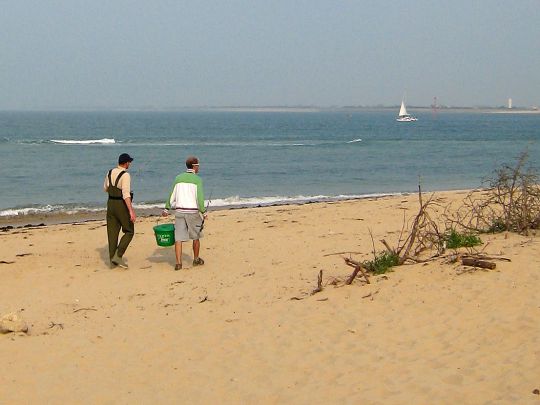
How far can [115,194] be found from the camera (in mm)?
8648

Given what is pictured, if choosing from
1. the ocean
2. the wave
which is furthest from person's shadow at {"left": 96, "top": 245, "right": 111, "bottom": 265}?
the wave

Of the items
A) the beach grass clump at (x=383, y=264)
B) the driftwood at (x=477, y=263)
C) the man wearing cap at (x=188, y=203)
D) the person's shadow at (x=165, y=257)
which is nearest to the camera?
the driftwood at (x=477, y=263)

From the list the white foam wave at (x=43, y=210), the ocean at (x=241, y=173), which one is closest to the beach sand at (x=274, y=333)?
the ocean at (x=241, y=173)

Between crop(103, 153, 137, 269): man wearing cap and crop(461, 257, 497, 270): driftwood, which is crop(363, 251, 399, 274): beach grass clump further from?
crop(103, 153, 137, 269): man wearing cap

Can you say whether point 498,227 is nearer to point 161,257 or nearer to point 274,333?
point 274,333

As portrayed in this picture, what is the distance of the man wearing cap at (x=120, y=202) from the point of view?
8.55 meters

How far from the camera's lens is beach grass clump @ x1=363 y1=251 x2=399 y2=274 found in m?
7.28

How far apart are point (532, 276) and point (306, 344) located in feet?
8.19

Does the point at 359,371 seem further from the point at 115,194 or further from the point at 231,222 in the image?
the point at 231,222

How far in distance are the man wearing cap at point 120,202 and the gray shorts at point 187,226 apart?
2.00ft

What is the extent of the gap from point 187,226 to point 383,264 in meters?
2.69

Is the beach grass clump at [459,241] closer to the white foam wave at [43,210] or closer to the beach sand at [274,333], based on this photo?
the beach sand at [274,333]

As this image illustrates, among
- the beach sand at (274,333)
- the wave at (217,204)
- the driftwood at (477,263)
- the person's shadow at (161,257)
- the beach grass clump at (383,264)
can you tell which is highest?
the driftwood at (477,263)

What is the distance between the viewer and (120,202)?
870 centimetres
